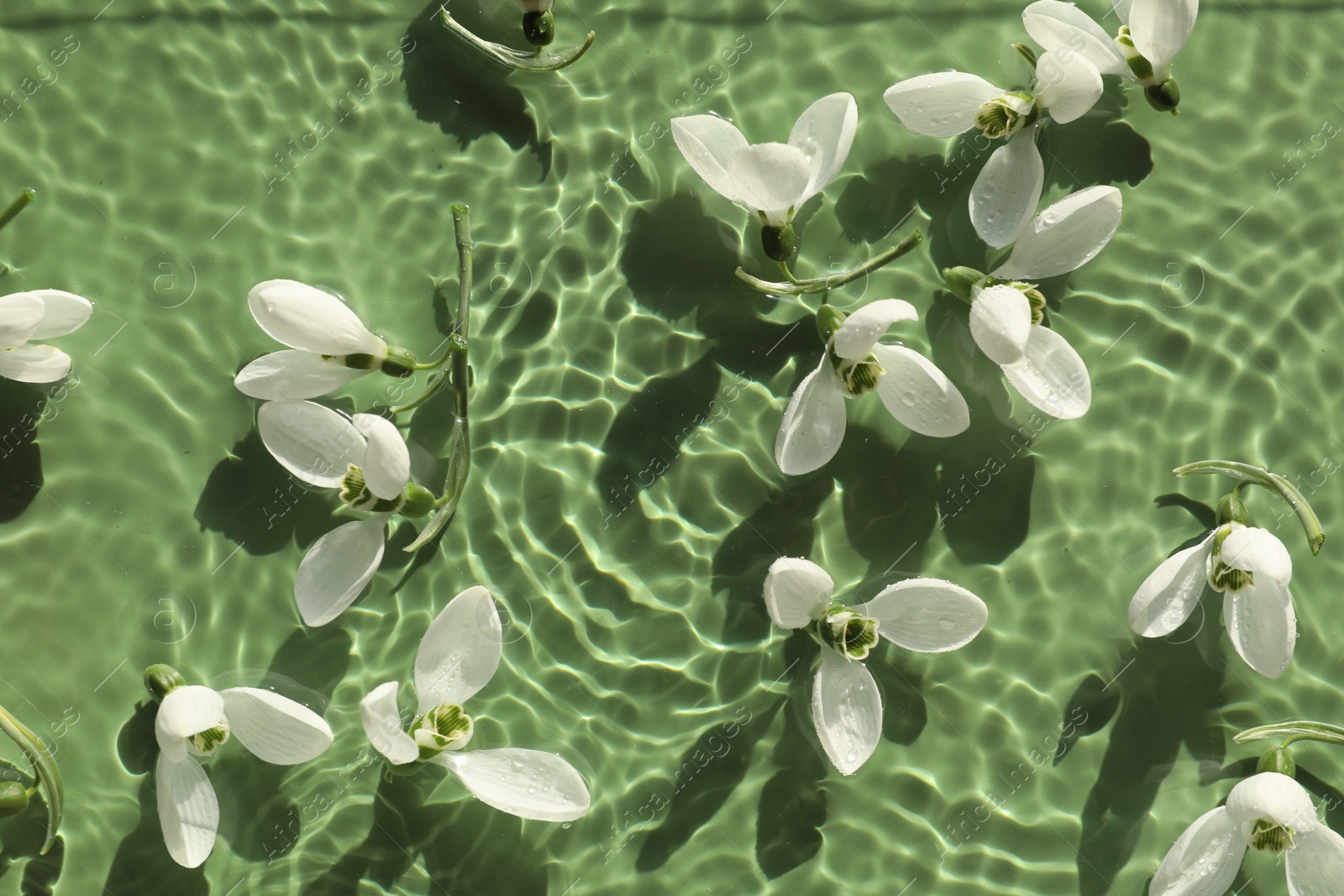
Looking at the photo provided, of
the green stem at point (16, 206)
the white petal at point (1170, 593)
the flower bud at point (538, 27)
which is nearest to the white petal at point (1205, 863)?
the white petal at point (1170, 593)

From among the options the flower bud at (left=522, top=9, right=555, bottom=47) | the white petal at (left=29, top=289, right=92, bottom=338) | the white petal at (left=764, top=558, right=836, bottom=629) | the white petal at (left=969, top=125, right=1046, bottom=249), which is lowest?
the white petal at (left=764, top=558, right=836, bottom=629)

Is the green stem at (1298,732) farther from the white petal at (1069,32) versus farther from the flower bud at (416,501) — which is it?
the flower bud at (416,501)

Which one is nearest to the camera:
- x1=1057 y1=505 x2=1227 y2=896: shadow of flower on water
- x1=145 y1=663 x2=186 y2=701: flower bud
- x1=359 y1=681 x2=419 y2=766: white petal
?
x1=359 y1=681 x2=419 y2=766: white petal

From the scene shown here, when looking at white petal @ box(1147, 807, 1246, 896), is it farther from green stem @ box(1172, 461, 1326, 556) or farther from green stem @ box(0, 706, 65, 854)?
green stem @ box(0, 706, 65, 854)

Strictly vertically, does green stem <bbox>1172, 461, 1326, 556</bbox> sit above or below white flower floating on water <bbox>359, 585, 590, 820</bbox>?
below

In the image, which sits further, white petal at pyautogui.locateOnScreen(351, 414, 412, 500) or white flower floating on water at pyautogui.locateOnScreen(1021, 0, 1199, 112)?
white flower floating on water at pyautogui.locateOnScreen(1021, 0, 1199, 112)

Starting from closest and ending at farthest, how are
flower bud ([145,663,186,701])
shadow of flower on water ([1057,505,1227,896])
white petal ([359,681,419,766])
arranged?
white petal ([359,681,419,766])
flower bud ([145,663,186,701])
shadow of flower on water ([1057,505,1227,896])

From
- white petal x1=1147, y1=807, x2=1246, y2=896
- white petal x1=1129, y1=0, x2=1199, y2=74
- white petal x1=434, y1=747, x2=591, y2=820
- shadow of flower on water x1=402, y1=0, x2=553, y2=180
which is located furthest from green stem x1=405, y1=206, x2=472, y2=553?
white petal x1=1147, y1=807, x2=1246, y2=896

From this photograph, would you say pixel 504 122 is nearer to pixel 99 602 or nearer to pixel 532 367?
pixel 532 367

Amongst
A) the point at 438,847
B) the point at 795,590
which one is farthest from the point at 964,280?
the point at 438,847
